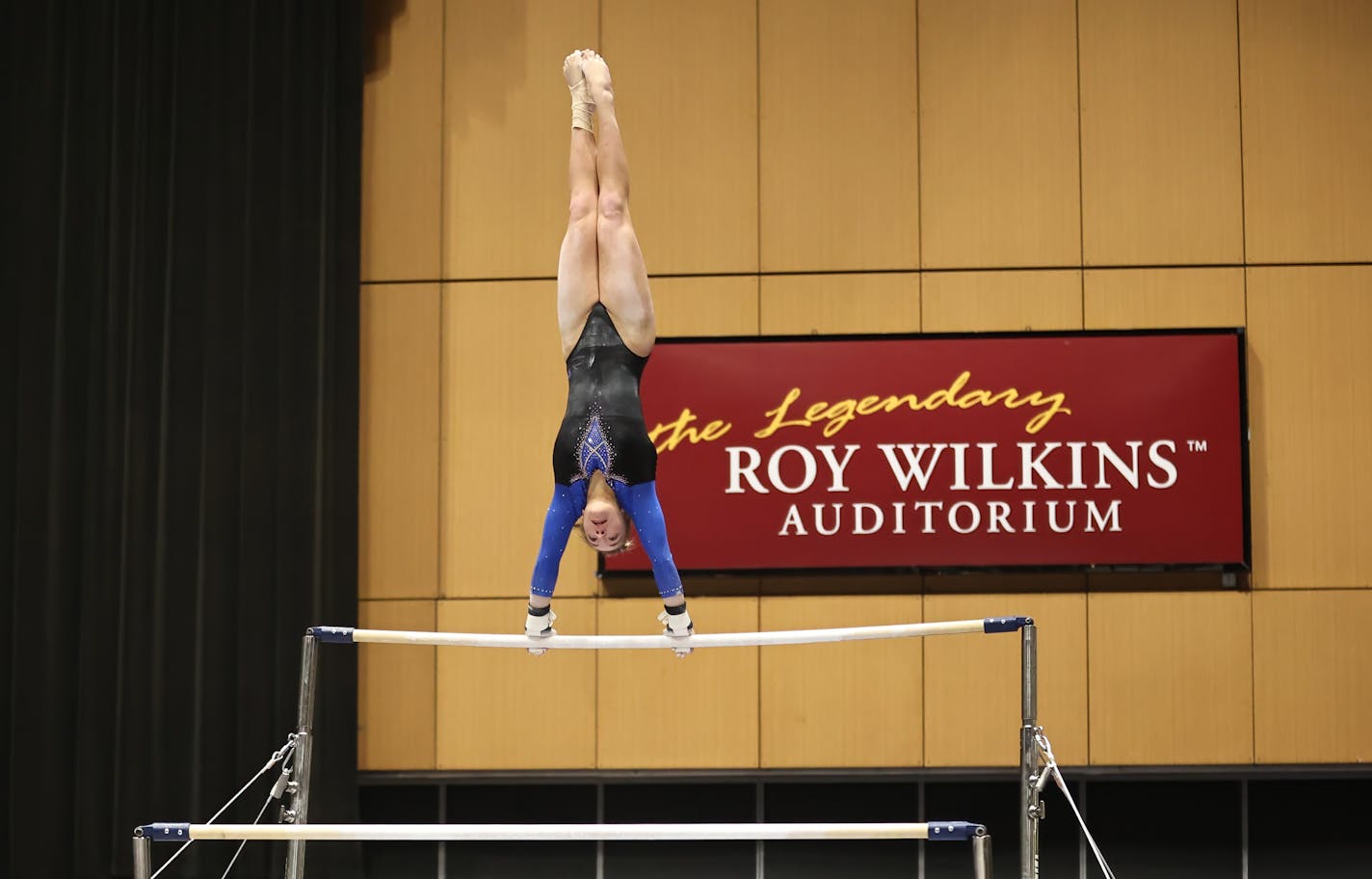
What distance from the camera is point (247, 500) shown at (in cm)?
612

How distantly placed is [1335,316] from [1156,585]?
166cm

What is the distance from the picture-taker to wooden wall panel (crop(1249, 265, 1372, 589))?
6.05m

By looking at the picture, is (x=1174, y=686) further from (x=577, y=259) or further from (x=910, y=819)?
(x=577, y=259)

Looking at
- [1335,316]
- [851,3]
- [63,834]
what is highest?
[851,3]

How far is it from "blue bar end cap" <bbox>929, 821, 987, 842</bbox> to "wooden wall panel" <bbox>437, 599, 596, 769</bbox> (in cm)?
284

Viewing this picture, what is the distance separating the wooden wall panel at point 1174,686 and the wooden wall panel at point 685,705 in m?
1.74

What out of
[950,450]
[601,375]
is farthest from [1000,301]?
[601,375]

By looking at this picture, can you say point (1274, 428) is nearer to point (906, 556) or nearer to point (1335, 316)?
point (1335, 316)

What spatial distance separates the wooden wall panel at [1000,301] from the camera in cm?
614

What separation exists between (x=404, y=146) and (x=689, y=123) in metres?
1.51

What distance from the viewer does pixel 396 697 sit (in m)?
6.14

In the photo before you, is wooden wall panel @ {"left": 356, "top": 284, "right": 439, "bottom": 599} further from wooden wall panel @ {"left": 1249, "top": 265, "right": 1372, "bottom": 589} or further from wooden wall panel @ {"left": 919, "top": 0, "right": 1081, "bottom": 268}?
wooden wall panel @ {"left": 1249, "top": 265, "right": 1372, "bottom": 589}

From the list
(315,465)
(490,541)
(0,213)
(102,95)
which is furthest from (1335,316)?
(0,213)

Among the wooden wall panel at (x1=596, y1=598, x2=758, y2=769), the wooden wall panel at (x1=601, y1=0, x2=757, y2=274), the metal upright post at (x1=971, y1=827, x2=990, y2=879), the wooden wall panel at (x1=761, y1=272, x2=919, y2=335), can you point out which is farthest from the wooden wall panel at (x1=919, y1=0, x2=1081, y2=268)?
the metal upright post at (x1=971, y1=827, x2=990, y2=879)
